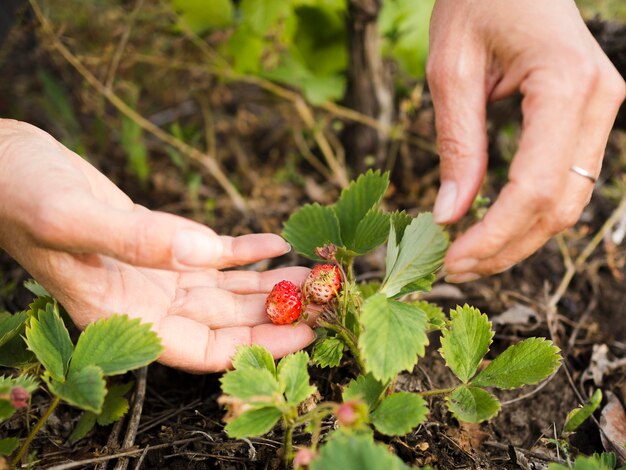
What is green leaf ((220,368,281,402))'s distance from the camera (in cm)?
120

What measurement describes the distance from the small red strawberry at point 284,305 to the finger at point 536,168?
480 mm

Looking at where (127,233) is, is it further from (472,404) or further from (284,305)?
(472,404)

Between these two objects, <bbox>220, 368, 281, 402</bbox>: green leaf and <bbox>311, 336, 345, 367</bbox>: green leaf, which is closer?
<bbox>220, 368, 281, 402</bbox>: green leaf

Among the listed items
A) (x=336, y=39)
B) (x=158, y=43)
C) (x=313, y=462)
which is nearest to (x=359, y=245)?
(x=313, y=462)

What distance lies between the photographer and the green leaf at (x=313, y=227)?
1654 millimetres

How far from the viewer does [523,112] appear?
126cm

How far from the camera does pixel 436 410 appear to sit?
5.31 feet

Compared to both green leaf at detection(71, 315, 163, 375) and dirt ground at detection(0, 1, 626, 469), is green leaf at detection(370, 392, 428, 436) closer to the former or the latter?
dirt ground at detection(0, 1, 626, 469)

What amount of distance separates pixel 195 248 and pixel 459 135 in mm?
718

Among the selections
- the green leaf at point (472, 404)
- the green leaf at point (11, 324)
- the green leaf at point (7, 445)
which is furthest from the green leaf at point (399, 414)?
the green leaf at point (11, 324)

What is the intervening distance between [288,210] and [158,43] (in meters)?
1.12

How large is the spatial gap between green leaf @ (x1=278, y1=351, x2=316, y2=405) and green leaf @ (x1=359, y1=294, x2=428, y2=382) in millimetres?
151

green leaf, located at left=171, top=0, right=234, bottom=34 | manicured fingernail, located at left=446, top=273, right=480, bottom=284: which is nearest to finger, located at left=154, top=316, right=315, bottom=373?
manicured fingernail, located at left=446, top=273, right=480, bottom=284

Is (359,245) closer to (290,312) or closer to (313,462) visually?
(290,312)
